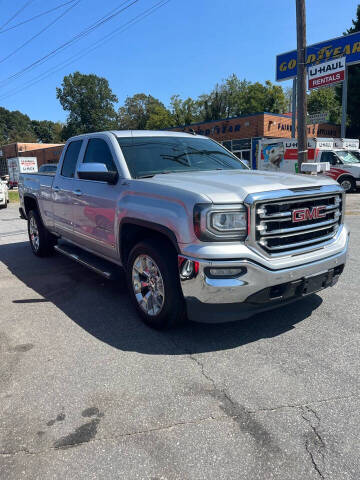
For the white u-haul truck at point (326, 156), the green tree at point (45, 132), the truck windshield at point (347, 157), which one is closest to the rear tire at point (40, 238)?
the white u-haul truck at point (326, 156)

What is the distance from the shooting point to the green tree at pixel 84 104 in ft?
276

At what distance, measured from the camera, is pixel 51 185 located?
5973 millimetres

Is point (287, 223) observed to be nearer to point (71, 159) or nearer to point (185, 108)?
point (71, 159)

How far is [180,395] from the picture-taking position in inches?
105

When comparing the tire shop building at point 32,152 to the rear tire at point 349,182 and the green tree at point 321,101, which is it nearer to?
the green tree at point 321,101

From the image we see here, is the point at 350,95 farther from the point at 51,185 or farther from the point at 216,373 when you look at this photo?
the point at 216,373

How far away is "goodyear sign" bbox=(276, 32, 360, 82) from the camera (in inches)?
908

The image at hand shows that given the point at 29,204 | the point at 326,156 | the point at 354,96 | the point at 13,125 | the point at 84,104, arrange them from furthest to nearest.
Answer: the point at 13,125, the point at 84,104, the point at 354,96, the point at 326,156, the point at 29,204

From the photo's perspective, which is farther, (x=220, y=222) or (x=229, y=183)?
(x=229, y=183)

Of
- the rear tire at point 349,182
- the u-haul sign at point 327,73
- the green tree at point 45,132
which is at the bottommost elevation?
the rear tire at point 349,182

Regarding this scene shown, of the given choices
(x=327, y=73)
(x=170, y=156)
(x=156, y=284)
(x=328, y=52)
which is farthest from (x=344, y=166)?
(x=156, y=284)

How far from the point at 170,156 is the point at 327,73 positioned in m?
20.4

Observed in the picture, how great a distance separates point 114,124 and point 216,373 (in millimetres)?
86226

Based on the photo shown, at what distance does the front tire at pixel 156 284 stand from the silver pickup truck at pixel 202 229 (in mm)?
10
